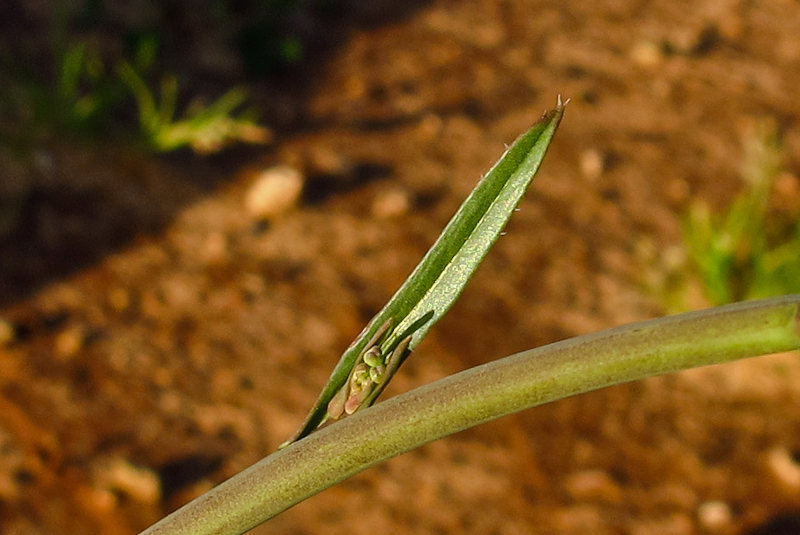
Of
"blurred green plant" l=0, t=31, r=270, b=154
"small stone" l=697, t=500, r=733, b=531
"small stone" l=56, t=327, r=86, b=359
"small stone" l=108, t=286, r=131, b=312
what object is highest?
"blurred green plant" l=0, t=31, r=270, b=154

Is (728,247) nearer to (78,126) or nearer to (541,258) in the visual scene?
(541,258)

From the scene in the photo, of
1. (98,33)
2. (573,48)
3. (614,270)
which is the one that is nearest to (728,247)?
(614,270)

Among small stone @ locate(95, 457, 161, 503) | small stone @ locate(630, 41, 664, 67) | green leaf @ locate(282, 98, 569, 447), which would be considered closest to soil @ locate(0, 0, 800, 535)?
small stone @ locate(95, 457, 161, 503)

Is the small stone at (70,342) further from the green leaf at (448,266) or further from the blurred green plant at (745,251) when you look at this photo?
the green leaf at (448,266)

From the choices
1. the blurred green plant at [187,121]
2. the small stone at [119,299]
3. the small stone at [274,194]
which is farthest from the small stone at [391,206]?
the small stone at [119,299]

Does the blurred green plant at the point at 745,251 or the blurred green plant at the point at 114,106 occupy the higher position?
the blurred green plant at the point at 114,106

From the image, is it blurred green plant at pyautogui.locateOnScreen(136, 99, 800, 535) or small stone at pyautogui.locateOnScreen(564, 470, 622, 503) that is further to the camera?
small stone at pyautogui.locateOnScreen(564, 470, 622, 503)

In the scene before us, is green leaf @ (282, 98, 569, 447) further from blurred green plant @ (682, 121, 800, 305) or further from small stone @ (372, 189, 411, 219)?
small stone @ (372, 189, 411, 219)

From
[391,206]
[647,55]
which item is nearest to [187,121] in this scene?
[391,206]
